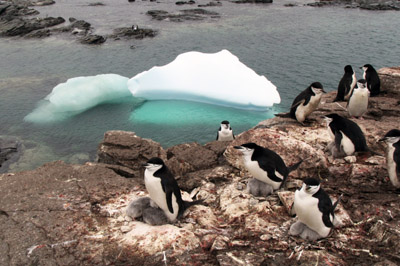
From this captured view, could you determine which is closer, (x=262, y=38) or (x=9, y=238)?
(x=9, y=238)

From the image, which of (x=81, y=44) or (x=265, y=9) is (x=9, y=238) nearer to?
(x=81, y=44)

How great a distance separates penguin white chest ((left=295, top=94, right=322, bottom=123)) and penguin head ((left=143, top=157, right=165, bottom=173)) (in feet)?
11.8

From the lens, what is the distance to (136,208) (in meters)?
4.71

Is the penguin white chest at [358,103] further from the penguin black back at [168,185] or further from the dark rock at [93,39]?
the dark rock at [93,39]

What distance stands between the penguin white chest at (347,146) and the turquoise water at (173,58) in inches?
211

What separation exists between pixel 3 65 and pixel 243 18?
1734cm

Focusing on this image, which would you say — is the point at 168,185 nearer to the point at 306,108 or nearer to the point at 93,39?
the point at 306,108

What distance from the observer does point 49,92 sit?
1442 centimetres

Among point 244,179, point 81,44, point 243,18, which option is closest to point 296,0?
point 243,18

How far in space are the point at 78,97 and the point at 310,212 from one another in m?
10.7

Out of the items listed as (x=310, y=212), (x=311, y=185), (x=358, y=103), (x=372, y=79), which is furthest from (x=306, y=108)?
(x=310, y=212)

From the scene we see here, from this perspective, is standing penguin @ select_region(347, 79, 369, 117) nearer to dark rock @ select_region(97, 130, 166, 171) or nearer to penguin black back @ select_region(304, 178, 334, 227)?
penguin black back @ select_region(304, 178, 334, 227)

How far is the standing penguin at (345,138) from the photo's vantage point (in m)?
5.66

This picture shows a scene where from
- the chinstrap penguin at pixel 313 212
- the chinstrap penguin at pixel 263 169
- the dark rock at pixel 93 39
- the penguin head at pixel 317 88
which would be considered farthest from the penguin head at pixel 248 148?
the dark rock at pixel 93 39
